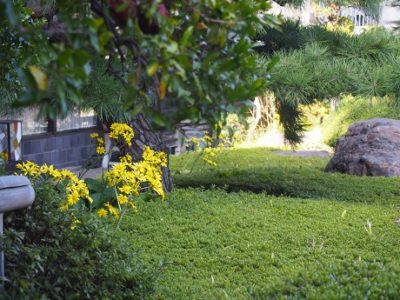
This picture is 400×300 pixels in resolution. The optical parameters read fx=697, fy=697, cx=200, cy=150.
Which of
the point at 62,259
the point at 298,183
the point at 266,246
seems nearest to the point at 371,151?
the point at 298,183

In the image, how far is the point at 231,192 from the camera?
251 inches

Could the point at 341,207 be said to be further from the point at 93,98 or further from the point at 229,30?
the point at 229,30

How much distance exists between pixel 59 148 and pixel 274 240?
4769 mm

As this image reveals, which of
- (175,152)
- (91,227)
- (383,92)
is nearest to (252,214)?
(383,92)

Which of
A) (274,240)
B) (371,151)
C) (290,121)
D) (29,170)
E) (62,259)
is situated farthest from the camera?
(290,121)

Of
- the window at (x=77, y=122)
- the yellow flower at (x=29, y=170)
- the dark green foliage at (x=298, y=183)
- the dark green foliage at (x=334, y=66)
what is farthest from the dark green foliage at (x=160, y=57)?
the window at (x=77, y=122)

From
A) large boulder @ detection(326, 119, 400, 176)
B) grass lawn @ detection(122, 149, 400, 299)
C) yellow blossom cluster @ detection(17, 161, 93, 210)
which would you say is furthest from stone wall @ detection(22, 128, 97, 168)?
yellow blossom cluster @ detection(17, 161, 93, 210)

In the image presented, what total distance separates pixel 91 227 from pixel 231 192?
3308 mm

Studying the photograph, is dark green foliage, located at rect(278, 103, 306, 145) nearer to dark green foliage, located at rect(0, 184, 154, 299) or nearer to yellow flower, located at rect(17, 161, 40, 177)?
yellow flower, located at rect(17, 161, 40, 177)

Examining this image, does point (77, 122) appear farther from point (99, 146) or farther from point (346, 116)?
point (346, 116)

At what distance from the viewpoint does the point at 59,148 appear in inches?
A: 346

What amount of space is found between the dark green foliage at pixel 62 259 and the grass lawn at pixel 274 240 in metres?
0.30

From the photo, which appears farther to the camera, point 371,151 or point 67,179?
point 371,151

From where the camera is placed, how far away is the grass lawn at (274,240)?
10.6ft
